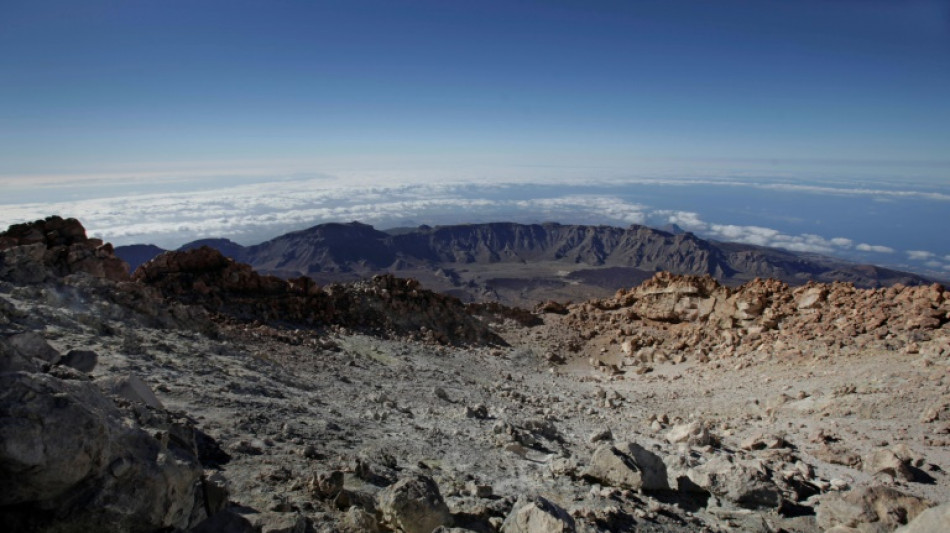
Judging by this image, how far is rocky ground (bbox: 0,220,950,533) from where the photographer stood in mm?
4207

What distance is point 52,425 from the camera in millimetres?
3623

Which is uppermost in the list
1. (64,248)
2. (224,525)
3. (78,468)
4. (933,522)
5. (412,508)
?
(64,248)

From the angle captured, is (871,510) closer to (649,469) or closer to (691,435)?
(649,469)

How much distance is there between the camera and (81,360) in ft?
26.9

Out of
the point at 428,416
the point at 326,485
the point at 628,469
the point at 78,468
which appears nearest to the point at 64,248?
the point at 428,416

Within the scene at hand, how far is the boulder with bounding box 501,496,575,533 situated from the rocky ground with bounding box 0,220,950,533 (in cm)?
2

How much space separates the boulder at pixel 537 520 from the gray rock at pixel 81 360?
23.3ft

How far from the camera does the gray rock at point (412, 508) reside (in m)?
5.38

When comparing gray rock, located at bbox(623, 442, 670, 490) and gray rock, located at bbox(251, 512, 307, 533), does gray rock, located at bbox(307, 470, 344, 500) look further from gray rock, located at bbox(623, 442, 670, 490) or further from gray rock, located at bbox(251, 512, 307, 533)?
gray rock, located at bbox(623, 442, 670, 490)

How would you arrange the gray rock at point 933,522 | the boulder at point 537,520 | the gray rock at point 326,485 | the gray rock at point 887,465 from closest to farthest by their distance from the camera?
1. the boulder at point 537,520
2. the gray rock at point 933,522
3. the gray rock at point 326,485
4. the gray rock at point 887,465

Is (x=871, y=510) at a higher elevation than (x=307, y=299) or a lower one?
higher

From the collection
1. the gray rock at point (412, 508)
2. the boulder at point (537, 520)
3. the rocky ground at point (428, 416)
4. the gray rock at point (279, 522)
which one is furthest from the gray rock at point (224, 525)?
the boulder at point (537, 520)

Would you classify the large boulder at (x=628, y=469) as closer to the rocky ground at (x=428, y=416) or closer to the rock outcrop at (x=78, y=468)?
the rocky ground at (x=428, y=416)

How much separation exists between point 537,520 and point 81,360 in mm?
7662
